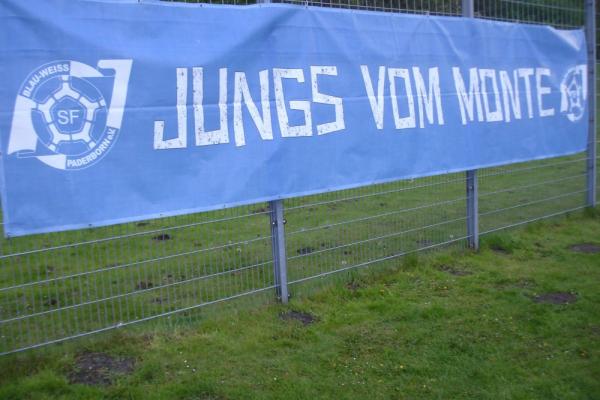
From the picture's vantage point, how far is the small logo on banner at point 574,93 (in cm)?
852

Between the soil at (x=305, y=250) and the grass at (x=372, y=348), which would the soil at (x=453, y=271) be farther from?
the soil at (x=305, y=250)

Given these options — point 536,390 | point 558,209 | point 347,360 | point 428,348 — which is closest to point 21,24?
point 347,360

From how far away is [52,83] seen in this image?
4031 millimetres

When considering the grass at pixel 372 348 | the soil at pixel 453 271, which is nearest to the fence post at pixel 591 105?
the grass at pixel 372 348

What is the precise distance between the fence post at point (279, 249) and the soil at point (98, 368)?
1470 mm

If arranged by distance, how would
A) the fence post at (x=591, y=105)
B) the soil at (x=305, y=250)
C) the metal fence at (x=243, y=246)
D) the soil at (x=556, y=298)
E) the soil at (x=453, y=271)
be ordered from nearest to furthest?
the metal fence at (x=243, y=246)
the soil at (x=556, y=298)
the soil at (x=305, y=250)
the soil at (x=453, y=271)
the fence post at (x=591, y=105)

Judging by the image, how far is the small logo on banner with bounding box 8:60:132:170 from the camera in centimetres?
394

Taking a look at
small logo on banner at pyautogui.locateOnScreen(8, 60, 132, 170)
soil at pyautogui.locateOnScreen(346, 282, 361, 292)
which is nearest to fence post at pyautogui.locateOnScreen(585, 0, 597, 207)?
soil at pyautogui.locateOnScreen(346, 282, 361, 292)

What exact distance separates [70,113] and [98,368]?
1.63 meters

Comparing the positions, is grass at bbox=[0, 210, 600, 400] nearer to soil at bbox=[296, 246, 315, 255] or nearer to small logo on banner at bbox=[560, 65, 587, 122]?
soil at bbox=[296, 246, 315, 255]

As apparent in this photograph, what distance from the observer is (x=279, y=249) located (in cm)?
537

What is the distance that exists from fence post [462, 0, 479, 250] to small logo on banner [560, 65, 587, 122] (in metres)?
2.11

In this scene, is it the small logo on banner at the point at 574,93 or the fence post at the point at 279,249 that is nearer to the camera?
the fence post at the point at 279,249

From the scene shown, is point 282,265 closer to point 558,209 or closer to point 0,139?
point 0,139
